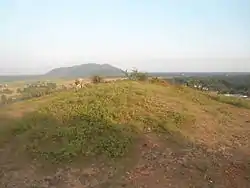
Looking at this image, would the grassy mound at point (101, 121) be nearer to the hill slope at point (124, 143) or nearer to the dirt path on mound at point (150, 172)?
the hill slope at point (124, 143)

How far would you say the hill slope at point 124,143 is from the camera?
265 inches

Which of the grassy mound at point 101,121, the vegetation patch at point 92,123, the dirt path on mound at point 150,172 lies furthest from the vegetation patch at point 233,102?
the dirt path on mound at point 150,172

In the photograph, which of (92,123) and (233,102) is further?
(233,102)

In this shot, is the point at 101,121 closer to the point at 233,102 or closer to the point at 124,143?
the point at 124,143

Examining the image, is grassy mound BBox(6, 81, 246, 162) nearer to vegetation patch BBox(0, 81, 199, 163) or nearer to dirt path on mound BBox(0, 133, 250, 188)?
vegetation patch BBox(0, 81, 199, 163)

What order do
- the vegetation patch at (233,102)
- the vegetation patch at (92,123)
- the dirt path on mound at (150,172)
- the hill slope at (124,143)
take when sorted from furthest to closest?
the vegetation patch at (233,102) < the vegetation patch at (92,123) < the hill slope at (124,143) < the dirt path on mound at (150,172)

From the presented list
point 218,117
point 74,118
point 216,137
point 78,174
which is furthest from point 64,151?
point 218,117

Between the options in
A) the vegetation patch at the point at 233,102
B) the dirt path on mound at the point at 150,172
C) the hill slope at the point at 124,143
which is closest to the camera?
the dirt path on mound at the point at 150,172

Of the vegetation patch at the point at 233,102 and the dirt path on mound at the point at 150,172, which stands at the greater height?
the vegetation patch at the point at 233,102

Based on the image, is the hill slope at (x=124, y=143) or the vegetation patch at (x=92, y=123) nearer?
the hill slope at (x=124, y=143)

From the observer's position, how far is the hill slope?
6.73 metres

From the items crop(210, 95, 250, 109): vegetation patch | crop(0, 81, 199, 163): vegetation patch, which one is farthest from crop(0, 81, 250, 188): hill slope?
crop(210, 95, 250, 109): vegetation patch

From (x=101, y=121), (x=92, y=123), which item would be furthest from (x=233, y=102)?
(x=92, y=123)

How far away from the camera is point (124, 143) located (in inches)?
313
